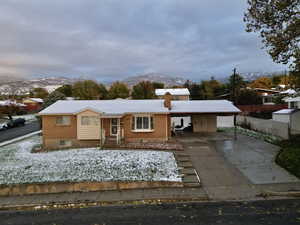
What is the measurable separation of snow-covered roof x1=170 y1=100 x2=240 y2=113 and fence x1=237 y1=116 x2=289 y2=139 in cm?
402

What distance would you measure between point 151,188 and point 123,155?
158 inches

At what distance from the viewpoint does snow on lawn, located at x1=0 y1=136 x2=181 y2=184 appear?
11023 mm

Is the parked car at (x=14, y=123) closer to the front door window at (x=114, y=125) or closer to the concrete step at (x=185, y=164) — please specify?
the front door window at (x=114, y=125)

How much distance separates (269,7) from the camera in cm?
1206

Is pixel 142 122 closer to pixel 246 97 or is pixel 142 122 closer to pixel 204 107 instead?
pixel 204 107

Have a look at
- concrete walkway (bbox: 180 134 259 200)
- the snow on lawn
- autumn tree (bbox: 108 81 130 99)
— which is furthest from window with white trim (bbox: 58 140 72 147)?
autumn tree (bbox: 108 81 130 99)

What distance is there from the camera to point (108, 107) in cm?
2075

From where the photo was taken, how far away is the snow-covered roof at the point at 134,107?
62.3ft

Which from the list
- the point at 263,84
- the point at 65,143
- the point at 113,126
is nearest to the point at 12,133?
the point at 65,143

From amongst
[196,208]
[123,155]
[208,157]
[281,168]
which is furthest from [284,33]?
[123,155]

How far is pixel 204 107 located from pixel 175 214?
52.4 ft

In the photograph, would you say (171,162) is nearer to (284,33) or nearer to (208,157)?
(208,157)

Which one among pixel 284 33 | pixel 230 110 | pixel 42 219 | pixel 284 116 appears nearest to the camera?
pixel 42 219

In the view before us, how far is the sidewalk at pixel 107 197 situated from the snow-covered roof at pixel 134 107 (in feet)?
30.1
